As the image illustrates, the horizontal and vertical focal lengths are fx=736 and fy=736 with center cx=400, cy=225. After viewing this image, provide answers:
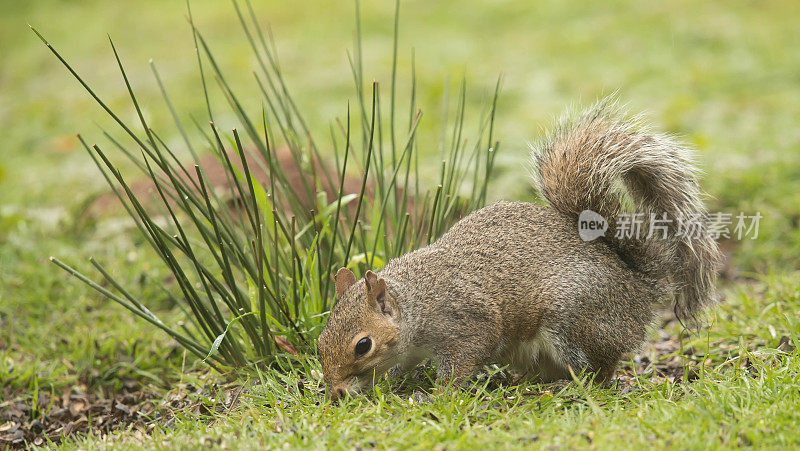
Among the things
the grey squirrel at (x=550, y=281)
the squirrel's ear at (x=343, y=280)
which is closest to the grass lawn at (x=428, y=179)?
the grey squirrel at (x=550, y=281)

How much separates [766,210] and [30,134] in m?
7.85

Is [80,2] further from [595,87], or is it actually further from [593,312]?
[593,312]

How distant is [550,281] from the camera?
2934mm

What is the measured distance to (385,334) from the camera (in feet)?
8.90

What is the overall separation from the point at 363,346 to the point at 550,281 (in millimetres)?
806

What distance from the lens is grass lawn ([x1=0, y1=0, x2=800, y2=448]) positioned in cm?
261

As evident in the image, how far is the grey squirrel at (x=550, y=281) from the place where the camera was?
9.07 feet

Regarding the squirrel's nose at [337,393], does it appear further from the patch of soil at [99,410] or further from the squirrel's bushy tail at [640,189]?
the squirrel's bushy tail at [640,189]

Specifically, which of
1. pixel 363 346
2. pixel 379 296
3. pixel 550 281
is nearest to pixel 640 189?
pixel 550 281

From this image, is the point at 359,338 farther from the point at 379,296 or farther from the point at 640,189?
the point at 640,189

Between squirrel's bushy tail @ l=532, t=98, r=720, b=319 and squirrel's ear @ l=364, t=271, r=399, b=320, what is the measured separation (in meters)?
0.94

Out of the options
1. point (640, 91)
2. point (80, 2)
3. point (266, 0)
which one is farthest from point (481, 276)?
point (80, 2)

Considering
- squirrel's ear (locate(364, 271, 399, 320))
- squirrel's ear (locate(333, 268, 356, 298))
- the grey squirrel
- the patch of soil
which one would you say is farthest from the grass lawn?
squirrel's ear (locate(333, 268, 356, 298))

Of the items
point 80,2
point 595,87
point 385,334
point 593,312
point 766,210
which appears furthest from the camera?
point 80,2
